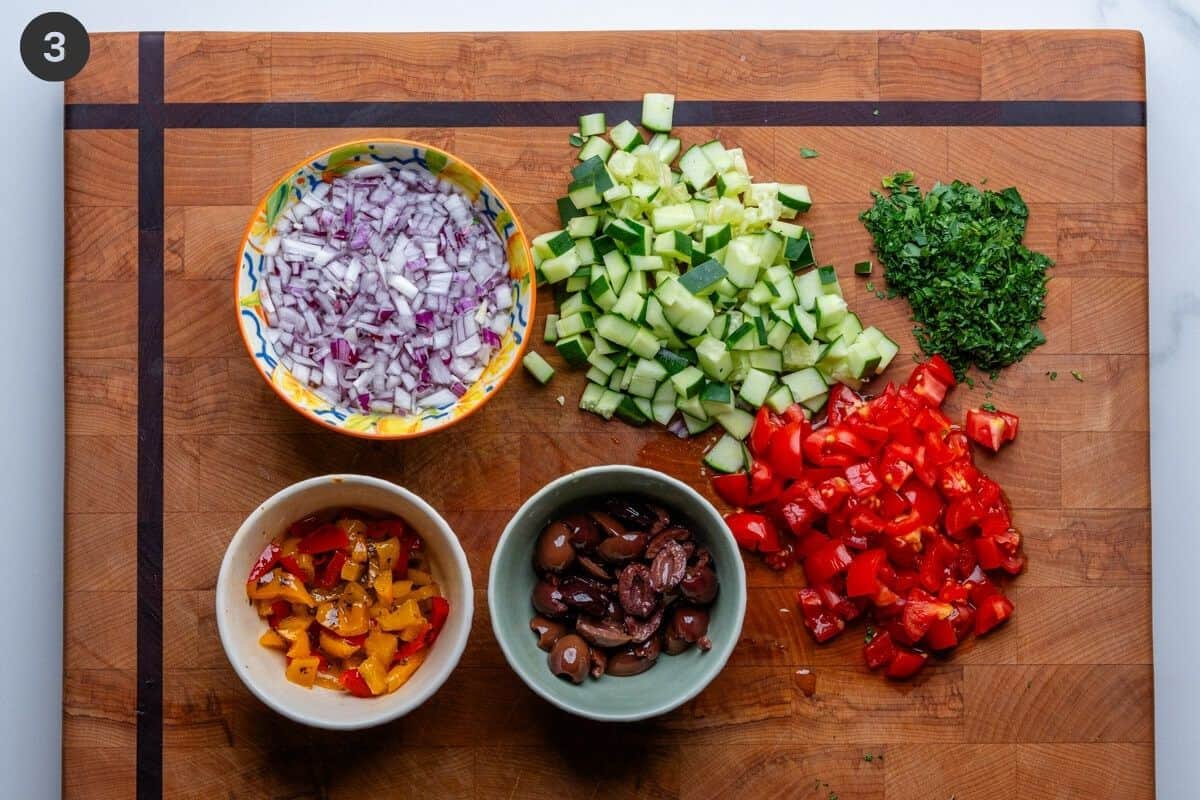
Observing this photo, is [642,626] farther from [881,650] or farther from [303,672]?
[303,672]

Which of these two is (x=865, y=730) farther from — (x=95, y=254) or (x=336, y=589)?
(x=95, y=254)

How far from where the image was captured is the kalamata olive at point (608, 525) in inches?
79.6

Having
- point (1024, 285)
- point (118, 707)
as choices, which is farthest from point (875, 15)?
point (118, 707)

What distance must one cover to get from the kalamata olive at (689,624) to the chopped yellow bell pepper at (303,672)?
75 cm

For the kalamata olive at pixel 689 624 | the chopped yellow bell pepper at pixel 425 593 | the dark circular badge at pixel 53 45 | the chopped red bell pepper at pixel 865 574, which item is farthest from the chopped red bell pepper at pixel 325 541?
the dark circular badge at pixel 53 45

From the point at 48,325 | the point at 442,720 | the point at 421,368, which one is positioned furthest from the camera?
the point at 48,325

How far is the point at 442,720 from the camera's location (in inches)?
85.7

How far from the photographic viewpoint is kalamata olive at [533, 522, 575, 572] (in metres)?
2.01

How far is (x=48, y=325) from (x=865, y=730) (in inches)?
85.4

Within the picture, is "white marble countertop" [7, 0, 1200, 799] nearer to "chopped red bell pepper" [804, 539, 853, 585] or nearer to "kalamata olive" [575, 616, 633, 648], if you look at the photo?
"chopped red bell pepper" [804, 539, 853, 585]

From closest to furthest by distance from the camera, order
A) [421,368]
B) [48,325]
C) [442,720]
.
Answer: [421,368], [442,720], [48,325]

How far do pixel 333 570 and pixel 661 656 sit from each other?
719 mm

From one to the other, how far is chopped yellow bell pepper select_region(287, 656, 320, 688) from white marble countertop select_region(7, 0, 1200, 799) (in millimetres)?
763

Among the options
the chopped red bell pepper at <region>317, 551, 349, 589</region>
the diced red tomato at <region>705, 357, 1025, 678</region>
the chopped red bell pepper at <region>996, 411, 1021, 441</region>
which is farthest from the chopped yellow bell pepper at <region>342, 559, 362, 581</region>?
the chopped red bell pepper at <region>996, 411, 1021, 441</region>
